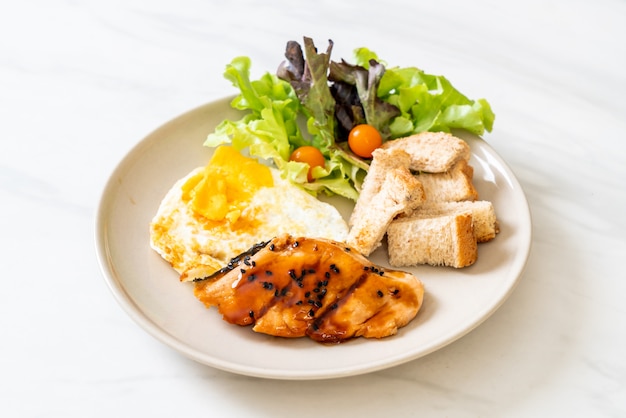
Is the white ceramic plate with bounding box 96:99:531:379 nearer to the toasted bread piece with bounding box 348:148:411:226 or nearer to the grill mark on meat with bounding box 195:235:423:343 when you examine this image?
the grill mark on meat with bounding box 195:235:423:343

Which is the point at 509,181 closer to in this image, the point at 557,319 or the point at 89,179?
the point at 557,319

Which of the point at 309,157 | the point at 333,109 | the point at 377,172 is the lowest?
the point at 309,157

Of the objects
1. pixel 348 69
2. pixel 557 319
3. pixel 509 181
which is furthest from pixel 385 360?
pixel 348 69

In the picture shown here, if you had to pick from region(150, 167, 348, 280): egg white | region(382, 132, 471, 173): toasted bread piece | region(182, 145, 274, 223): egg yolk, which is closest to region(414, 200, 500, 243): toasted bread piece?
region(382, 132, 471, 173): toasted bread piece

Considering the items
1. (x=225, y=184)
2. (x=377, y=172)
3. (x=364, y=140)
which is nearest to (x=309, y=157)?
(x=364, y=140)

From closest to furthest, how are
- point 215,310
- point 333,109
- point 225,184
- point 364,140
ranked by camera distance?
1. point 215,310
2. point 225,184
3. point 364,140
4. point 333,109

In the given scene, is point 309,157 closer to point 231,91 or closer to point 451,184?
point 451,184
